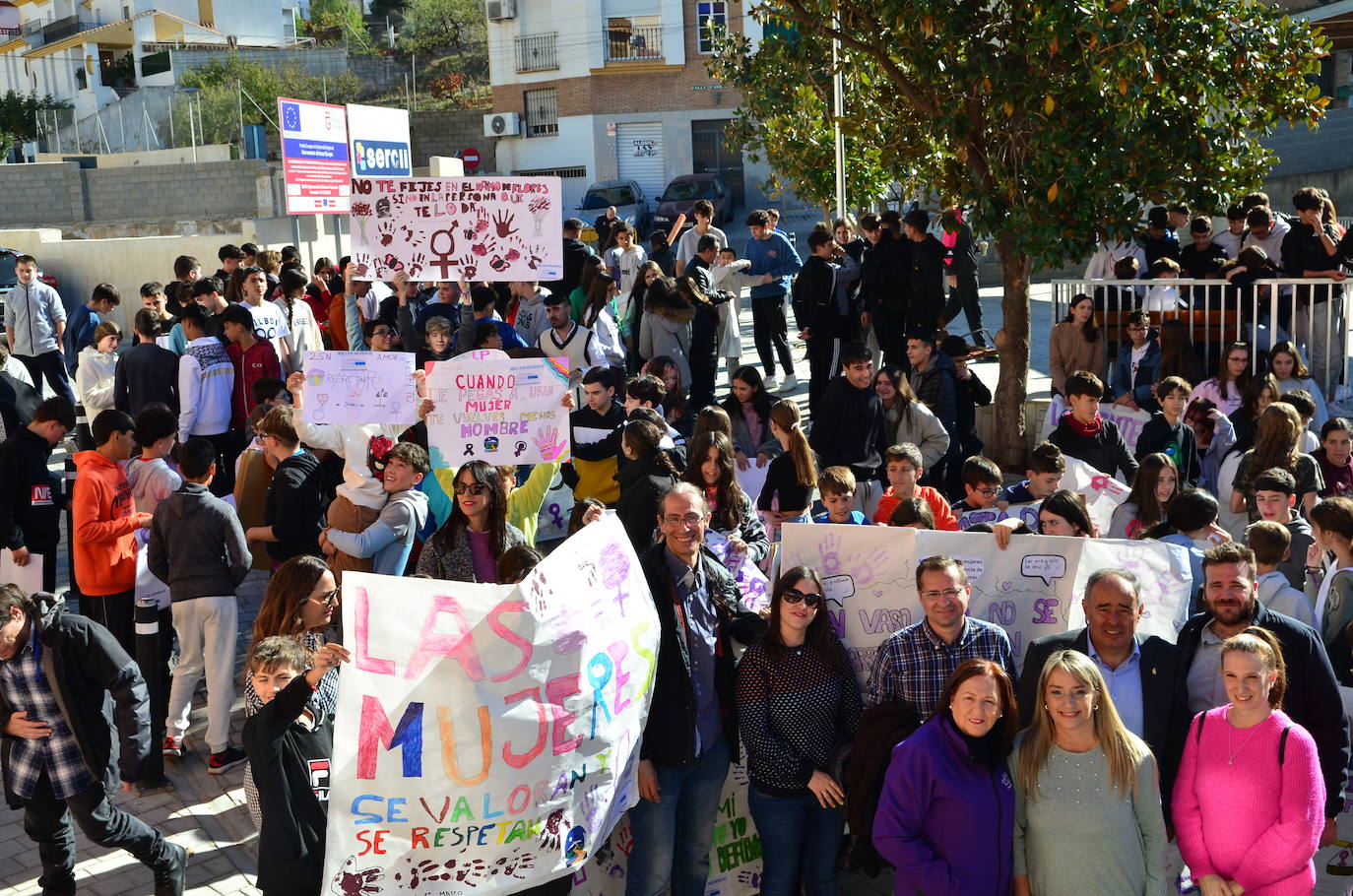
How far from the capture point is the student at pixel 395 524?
6.93 m

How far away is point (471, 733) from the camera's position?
14.4 feet

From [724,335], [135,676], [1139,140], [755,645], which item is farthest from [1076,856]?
[724,335]

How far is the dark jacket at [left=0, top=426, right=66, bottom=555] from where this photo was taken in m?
7.64

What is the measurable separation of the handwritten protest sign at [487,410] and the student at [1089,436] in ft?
10.2

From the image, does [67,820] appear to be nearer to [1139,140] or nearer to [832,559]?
[832,559]

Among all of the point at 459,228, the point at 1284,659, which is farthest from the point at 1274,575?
the point at 459,228

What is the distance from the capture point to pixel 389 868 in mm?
4340

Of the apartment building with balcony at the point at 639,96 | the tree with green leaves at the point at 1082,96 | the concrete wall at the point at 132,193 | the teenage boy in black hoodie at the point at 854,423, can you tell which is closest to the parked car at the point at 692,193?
the apartment building with balcony at the point at 639,96

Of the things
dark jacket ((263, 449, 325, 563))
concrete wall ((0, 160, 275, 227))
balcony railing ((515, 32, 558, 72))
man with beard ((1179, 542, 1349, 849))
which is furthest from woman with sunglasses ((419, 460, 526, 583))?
balcony railing ((515, 32, 558, 72))

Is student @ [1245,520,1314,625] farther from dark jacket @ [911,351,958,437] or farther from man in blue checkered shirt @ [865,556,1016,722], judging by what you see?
dark jacket @ [911,351,958,437]

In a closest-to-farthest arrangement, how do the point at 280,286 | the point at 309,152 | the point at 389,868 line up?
the point at 389,868 < the point at 280,286 < the point at 309,152

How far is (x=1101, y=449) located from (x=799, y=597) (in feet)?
13.1

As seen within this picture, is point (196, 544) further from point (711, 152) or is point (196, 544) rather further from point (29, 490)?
point (711, 152)

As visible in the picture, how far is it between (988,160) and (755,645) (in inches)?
258
